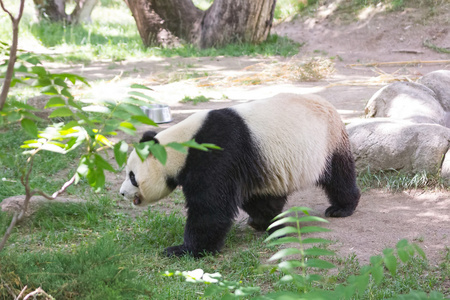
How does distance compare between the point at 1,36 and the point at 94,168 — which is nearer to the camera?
the point at 94,168

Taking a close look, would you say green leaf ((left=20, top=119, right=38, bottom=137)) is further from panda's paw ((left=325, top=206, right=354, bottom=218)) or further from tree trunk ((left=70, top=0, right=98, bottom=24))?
tree trunk ((left=70, top=0, right=98, bottom=24))

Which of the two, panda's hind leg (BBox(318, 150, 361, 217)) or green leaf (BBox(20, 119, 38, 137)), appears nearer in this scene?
green leaf (BBox(20, 119, 38, 137))

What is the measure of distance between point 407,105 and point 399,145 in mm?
1149

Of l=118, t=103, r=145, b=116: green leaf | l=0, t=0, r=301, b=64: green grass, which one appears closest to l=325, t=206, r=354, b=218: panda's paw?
l=118, t=103, r=145, b=116: green leaf

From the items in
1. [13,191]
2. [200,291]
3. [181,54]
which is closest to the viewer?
[200,291]

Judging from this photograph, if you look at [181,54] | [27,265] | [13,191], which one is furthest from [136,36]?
[27,265]

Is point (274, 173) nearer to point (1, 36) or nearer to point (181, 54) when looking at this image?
point (181, 54)

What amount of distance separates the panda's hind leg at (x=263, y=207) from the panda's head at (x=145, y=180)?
0.77 m

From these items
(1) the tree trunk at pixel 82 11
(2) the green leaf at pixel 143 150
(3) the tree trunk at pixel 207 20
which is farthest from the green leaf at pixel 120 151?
(1) the tree trunk at pixel 82 11

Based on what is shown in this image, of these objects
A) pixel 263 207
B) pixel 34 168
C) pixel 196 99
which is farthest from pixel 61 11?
pixel 263 207

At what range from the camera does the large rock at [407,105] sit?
6047 mm

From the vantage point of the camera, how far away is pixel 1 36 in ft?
44.0

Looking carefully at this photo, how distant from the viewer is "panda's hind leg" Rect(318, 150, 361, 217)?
4.40m

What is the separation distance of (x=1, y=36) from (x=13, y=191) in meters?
9.84
